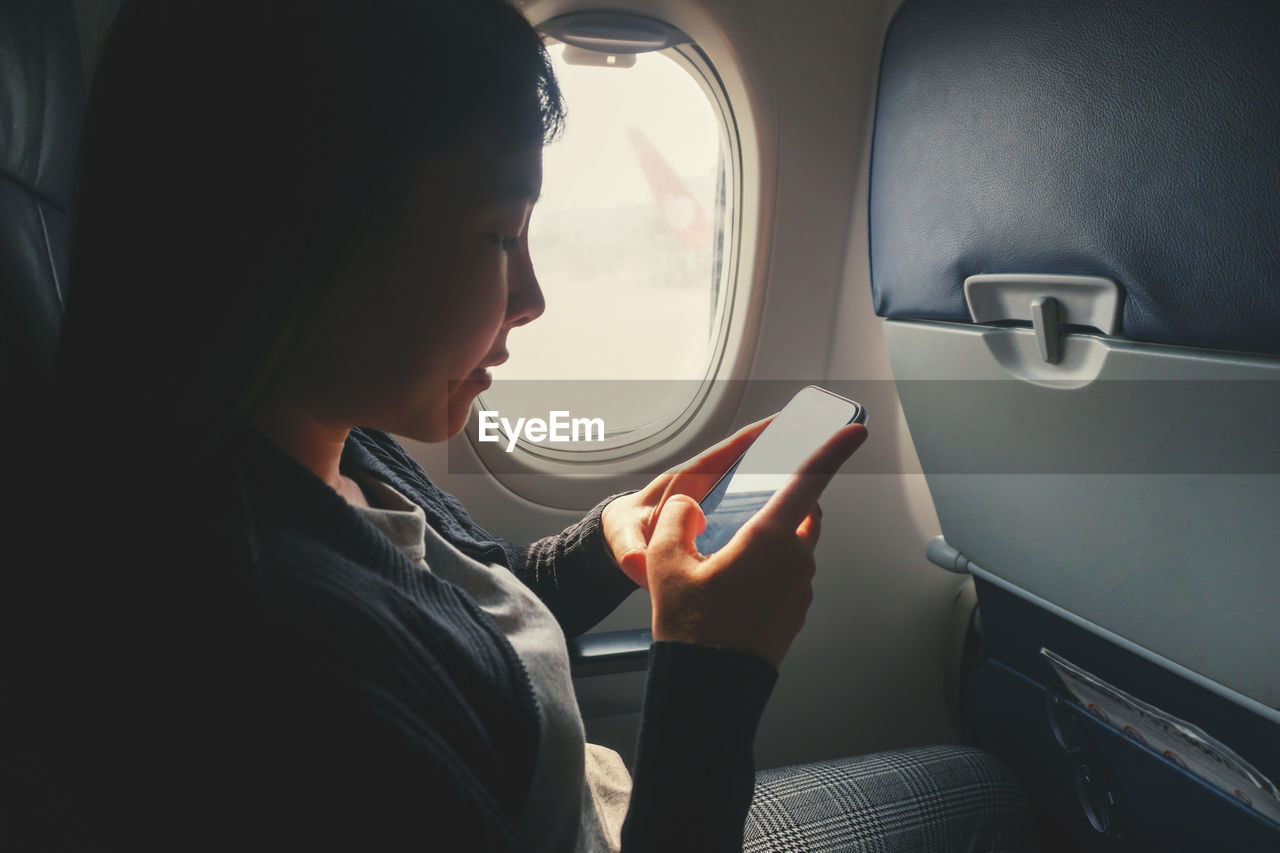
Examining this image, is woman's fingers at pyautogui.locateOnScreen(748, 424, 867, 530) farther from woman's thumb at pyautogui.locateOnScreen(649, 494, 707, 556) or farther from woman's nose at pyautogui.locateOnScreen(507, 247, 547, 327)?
woman's nose at pyautogui.locateOnScreen(507, 247, 547, 327)

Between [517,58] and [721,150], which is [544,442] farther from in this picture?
[517,58]

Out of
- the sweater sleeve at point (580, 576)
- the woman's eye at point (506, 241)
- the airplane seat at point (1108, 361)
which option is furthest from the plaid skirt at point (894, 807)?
the woman's eye at point (506, 241)

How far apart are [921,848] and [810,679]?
63 cm

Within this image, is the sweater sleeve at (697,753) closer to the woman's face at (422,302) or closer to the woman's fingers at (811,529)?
the woman's fingers at (811,529)

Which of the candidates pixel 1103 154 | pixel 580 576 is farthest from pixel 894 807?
pixel 1103 154

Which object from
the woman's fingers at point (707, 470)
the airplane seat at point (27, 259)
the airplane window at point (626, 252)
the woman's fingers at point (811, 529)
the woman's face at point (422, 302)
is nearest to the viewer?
the airplane seat at point (27, 259)

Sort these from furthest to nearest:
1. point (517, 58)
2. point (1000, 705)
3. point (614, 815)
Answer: point (1000, 705), point (614, 815), point (517, 58)

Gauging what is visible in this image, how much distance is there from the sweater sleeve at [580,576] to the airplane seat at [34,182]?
555 millimetres

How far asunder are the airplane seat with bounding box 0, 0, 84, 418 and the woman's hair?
17 centimetres

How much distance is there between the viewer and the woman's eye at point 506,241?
64 centimetres

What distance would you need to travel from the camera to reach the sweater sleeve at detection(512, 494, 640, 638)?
99cm

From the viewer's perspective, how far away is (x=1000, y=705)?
1322 millimetres

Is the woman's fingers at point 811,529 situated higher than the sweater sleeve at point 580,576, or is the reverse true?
the woman's fingers at point 811,529

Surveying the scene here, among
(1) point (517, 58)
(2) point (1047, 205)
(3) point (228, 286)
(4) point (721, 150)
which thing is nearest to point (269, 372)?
(3) point (228, 286)
